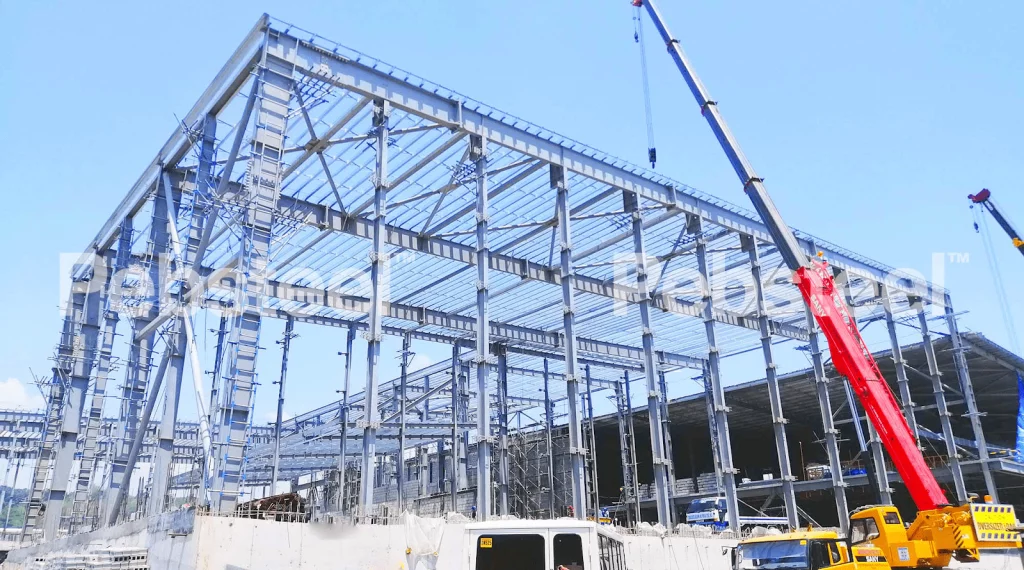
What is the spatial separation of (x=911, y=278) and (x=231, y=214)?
1474 inches

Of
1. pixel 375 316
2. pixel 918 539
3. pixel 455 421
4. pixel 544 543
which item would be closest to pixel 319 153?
pixel 375 316

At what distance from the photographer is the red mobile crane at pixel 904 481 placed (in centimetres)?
1716

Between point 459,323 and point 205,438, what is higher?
point 459,323

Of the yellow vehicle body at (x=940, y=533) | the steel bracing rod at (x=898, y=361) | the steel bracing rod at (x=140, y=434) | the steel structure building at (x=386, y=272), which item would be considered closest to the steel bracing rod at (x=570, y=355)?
the steel structure building at (x=386, y=272)

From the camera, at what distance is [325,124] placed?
81.8 feet

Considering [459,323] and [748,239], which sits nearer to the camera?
[748,239]

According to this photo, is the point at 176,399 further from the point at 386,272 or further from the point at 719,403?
the point at 719,403

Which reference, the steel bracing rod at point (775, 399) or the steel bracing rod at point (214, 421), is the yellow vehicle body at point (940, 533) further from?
the steel bracing rod at point (214, 421)

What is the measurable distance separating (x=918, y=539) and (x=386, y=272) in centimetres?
2364

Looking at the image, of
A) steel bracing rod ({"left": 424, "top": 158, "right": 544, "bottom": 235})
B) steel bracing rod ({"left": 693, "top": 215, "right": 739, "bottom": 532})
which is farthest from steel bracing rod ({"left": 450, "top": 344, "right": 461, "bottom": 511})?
steel bracing rod ({"left": 693, "top": 215, "right": 739, "bottom": 532})

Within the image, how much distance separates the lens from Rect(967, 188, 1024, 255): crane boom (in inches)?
1490

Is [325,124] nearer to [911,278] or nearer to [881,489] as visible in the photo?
[881,489]

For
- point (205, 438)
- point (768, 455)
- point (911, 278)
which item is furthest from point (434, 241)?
point (768, 455)

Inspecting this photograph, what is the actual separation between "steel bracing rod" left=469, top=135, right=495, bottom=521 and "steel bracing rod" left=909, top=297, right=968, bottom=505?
27.7 meters
